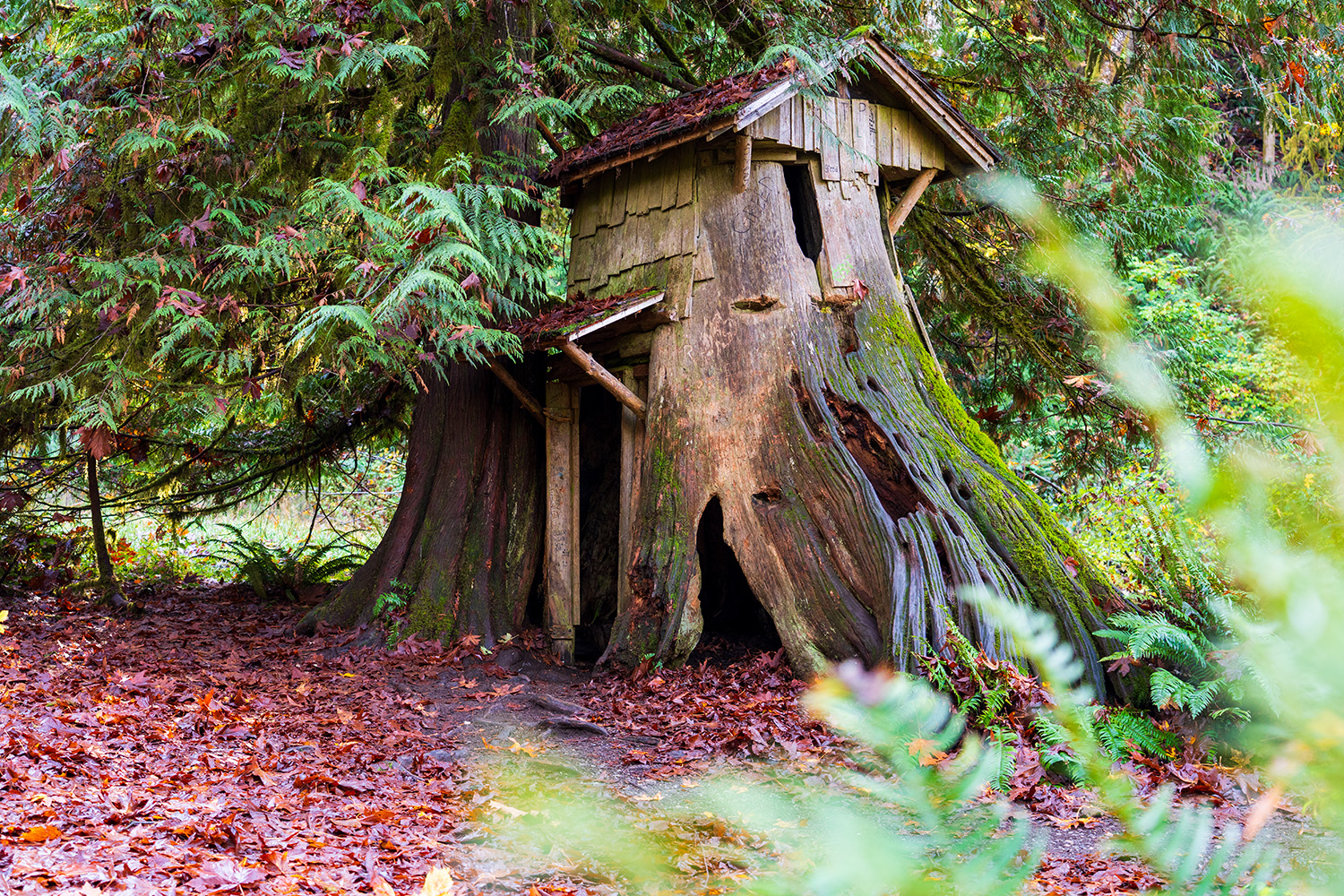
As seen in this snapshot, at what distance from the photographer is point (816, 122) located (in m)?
7.84

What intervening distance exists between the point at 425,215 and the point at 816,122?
3488 mm

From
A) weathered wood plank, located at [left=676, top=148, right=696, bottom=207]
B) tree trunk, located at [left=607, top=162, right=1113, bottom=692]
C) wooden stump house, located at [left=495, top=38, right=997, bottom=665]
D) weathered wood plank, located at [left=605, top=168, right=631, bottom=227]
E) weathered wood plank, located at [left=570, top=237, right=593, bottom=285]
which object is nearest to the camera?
tree trunk, located at [left=607, top=162, right=1113, bottom=692]

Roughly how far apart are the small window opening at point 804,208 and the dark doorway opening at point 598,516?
2439 mm

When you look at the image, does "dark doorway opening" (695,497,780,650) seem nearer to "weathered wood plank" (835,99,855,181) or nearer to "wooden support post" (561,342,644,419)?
"wooden support post" (561,342,644,419)

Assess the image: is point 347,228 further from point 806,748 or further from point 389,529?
point 806,748

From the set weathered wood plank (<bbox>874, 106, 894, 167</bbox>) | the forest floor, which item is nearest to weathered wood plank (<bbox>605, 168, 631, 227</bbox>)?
weathered wood plank (<bbox>874, 106, 894, 167</bbox>)

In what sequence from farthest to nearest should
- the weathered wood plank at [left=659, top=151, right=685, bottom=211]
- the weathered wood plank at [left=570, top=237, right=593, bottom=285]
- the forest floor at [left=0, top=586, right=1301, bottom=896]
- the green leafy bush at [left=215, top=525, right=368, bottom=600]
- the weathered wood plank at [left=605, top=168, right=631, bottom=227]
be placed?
the green leafy bush at [left=215, top=525, right=368, bottom=600], the weathered wood plank at [left=570, top=237, right=593, bottom=285], the weathered wood plank at [left=605, top=168, right=631, bottom=227], the weathered wood plank at [left=659, top=151, right=685, bottom=211], the forest floor at [left=0, top=586, right=1301, bottom=896]

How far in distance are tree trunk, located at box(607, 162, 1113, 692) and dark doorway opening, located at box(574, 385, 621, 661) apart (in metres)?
1.25

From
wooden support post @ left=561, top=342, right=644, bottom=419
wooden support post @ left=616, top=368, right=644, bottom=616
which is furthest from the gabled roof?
wooden support post @ left=616, top=368, right=644, bottom=616

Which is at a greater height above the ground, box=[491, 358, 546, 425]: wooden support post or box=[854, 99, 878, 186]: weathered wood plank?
box=[854, 99, 878, 186]: weathered wood plank

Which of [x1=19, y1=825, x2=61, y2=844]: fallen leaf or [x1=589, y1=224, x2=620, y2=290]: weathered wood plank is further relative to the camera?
[x1=589, y1=224, x2=620, y2=290]: weathered wood plank

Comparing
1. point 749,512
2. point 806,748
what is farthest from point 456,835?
point 749,512

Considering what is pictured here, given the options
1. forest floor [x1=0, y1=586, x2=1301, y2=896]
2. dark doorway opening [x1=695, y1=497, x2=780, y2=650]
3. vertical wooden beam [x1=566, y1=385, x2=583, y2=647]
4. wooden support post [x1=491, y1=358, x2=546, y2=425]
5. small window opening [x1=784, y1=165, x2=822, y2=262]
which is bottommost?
forest floor [x1=0, y1=586, x2=1301, y2=896]

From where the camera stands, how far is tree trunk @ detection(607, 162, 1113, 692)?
21.4 feet
